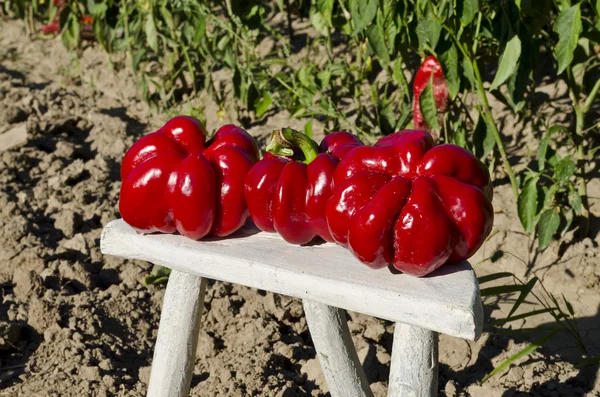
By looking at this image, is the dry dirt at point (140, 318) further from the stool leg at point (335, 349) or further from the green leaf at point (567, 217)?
the stool leg at point (335, 349)

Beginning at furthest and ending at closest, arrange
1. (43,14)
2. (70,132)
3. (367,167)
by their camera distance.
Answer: (43,14) < (70,132) < (367,167)

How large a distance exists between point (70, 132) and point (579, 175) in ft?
8.48

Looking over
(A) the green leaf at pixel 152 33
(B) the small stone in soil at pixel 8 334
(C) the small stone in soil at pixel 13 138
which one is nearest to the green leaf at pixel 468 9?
(B) the small stone in soil at pixel 8 334

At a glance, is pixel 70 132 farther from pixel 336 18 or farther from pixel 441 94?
pixel 441 94

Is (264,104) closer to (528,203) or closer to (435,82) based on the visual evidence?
(435,82)

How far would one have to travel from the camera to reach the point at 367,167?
1729 millimetres

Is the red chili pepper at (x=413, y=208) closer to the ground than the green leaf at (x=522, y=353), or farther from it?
farther from it

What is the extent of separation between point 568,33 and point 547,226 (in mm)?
791

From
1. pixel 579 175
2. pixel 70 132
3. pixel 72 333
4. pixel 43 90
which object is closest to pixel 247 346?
pixel 72 333

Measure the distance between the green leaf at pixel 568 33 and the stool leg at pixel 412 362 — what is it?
124 cm

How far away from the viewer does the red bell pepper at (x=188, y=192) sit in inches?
71.7

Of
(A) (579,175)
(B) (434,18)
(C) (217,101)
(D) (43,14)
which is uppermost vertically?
(B) (434,18)

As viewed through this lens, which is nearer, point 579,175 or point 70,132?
point 579,175

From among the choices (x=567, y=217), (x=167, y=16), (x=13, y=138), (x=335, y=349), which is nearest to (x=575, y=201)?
(x=567, y=217)
